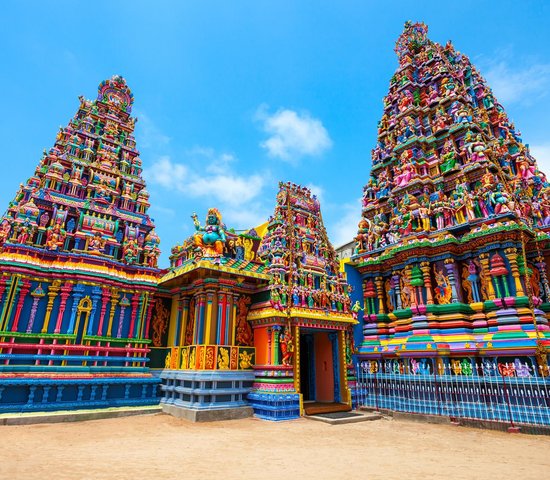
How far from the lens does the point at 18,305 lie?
1360 cm

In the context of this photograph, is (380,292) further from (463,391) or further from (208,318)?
(208,318)

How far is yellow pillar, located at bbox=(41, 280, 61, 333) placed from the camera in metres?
13.9

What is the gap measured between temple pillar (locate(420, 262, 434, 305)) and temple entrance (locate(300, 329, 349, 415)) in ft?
15.5

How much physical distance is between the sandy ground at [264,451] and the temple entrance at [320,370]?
337cm

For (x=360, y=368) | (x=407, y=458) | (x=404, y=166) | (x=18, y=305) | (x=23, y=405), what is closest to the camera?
(x=407, y=458)

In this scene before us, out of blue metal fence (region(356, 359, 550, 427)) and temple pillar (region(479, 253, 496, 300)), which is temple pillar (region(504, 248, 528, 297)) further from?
blue metal fence (region(356, 359, 550, 427))

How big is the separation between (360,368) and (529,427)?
7453mm

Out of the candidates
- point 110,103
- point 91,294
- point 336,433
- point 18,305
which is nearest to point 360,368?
point 336,433

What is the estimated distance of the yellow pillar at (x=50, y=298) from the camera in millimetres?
13937

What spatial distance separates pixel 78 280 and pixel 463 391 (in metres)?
16.5

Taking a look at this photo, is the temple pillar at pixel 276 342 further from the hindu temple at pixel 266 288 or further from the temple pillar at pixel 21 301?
the temple pillar at pixel 21 301

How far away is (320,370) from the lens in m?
17.0

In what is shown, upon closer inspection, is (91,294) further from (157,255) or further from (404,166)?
(404,166)

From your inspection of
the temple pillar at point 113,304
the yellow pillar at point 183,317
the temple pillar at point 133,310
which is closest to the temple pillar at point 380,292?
the yellow pillar at point 183,317
